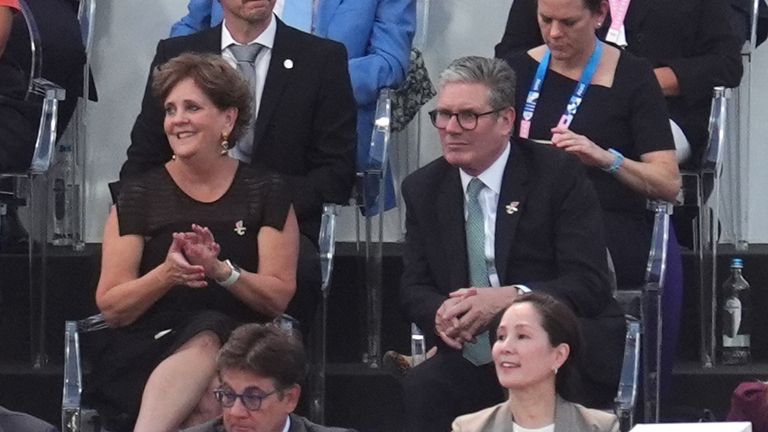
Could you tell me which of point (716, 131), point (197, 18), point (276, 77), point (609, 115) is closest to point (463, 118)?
point (609, 115)

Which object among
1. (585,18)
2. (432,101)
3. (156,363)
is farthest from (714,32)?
(156,363)

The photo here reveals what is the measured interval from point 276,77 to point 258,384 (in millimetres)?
1471

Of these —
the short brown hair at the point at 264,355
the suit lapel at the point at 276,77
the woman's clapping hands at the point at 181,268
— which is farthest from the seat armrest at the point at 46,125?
the short brown hair at the point at 264,355

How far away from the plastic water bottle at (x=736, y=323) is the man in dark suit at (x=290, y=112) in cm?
126

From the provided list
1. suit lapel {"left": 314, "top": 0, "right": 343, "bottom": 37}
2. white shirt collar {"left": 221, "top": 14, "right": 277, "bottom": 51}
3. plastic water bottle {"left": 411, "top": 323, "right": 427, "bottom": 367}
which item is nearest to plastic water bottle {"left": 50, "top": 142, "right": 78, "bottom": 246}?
suit lapel {"left": 314, "top": 0, "right": 343, "bottom": 37}

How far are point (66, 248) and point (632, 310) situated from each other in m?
2.16

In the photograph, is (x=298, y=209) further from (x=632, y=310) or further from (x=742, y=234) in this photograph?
(x=742, y=234)

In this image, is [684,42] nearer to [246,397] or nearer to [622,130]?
[622,130]

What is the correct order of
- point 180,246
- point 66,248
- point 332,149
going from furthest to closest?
point 66,248 → point 332,149 → point 180,246

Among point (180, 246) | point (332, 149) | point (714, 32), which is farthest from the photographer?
point (714, 32)

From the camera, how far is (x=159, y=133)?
542 centimetres

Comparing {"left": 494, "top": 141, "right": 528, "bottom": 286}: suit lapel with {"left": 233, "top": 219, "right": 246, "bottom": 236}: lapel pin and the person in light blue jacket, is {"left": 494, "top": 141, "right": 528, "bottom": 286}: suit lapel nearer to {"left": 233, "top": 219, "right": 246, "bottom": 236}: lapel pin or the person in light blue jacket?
{"left": 233, "top": 219, "right": 246, "bottom": 236}: lapel pin

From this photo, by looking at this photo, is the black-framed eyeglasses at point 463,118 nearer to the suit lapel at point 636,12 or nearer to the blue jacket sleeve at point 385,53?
the blue jacket sleeve at point 385,53

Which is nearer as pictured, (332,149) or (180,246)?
(180,246)
